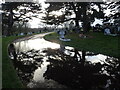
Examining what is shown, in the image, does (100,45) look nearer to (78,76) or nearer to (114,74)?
(114,74)

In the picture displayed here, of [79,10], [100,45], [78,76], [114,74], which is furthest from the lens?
[79,10]

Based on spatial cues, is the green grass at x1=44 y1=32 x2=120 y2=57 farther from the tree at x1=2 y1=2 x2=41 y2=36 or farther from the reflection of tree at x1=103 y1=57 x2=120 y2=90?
the tree at x1=2 y1=2 x2=41 y2=36

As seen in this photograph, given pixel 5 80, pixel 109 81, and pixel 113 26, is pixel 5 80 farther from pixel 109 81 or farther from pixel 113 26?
pixel 113 26

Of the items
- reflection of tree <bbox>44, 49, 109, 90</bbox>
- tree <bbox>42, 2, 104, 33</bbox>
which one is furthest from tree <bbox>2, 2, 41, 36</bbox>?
reflection of tree <bbox>44, 49, 109, 90</bbox>

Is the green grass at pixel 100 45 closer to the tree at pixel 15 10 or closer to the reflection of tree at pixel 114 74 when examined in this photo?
the reflection of tree at pixel 114 74

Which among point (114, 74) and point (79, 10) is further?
point (79, 10)

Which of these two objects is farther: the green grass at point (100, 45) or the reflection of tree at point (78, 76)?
the green grass at point (100, 45)

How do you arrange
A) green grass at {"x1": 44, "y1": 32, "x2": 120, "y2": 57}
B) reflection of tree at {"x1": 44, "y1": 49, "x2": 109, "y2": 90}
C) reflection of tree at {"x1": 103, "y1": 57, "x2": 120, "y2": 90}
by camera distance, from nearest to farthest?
1. reflection of tree at {"x1": 103, "y1": 57, "x2": 120, "y2": 90}
2. reflection of tree at {"x1": 44, "y1": 49, "x2": 109, "y2": 90}
3. green grass at {"x1": 44, "y1": 32, "x2": 120, "y2": 57}

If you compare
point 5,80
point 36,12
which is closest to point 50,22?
point 36,12

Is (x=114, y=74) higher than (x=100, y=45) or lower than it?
lower

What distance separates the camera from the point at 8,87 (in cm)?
530

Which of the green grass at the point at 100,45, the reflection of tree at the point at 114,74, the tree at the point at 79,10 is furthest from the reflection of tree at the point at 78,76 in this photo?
the tree at the point at 79,10

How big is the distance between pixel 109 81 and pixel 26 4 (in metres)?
29.9

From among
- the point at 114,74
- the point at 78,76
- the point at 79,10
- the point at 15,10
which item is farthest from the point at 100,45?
the point at 15,10
